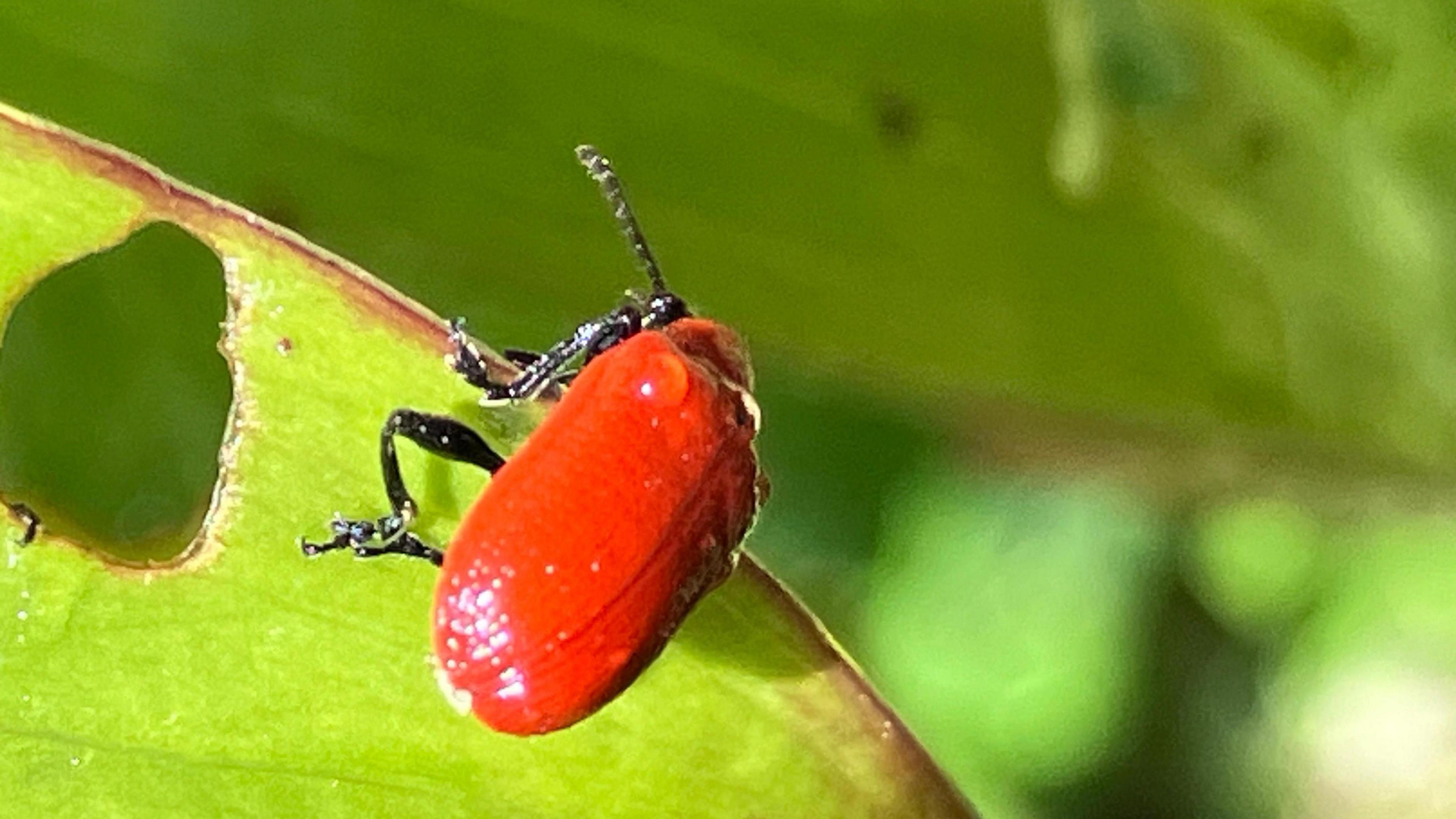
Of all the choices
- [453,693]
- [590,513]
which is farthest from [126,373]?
[453,693]

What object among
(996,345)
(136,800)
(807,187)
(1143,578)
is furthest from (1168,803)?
(136,800)

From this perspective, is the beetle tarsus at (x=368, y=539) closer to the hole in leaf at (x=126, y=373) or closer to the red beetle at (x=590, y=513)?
the red beetle at (x=590, y=513)

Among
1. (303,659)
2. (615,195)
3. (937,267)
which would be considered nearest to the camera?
(303,659)

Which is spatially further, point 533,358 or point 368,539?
point 533,358

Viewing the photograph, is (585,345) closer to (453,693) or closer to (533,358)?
(533,358)

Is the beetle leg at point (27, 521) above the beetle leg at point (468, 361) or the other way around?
the other way around

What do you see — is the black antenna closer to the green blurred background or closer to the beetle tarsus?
the green blurred background

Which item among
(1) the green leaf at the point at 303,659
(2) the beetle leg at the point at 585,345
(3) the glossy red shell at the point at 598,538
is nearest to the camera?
(1) the green leaf at the point at 303,659

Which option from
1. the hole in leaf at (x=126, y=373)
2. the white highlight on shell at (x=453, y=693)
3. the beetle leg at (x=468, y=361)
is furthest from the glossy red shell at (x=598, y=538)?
the hole in leaf at (x=126, y=373)
